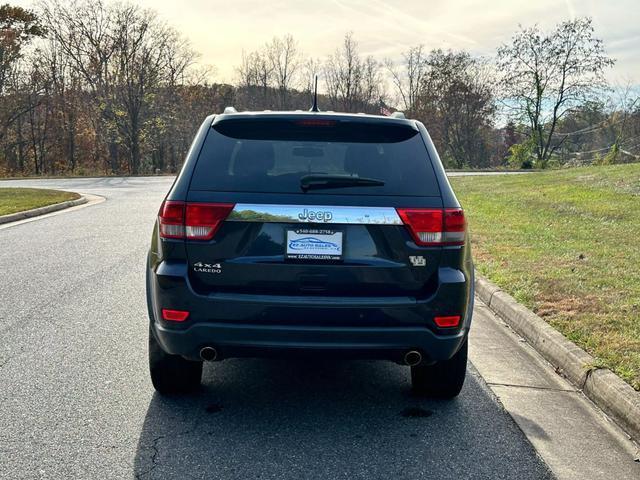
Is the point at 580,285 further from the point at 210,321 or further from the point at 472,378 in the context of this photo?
the point at 210,321

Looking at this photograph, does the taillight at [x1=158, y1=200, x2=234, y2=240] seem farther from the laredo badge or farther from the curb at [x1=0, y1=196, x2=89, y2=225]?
the curb at [x1=0, y1=196, x2=89, y2=225]

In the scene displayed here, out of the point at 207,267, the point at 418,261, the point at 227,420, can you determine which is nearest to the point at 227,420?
the point at 227,420

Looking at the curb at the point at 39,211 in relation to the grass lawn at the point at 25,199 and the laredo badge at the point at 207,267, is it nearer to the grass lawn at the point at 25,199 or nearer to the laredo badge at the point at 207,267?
the grass lawn at the point at 25,199

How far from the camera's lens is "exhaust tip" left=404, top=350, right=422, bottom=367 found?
10.4 feet

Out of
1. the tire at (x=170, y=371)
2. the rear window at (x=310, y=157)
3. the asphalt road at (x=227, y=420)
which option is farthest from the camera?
the tire at (x=170, y=371)

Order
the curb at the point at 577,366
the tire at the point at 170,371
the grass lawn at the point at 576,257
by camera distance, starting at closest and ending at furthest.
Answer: the curb at the point at 577,366 < the tire at the point at 170,371 < the grass lawn at the point at 576,257

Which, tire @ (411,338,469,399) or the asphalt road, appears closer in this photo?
the asphalt road

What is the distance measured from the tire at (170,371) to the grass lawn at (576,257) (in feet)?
9.03

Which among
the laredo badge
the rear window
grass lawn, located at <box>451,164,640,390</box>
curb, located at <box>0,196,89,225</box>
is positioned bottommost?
curb, located at <box>0,196,89,225</box>

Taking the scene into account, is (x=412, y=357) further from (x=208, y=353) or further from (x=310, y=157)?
(x=310, y=157)

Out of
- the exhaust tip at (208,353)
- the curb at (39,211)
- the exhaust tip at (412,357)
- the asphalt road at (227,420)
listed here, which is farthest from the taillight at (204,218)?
the curb at (39,211)

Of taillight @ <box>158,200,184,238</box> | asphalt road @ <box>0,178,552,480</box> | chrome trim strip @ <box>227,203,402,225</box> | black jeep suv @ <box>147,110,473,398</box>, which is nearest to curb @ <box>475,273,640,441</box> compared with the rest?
asphalt road @ <box>0,178,552,480</box>

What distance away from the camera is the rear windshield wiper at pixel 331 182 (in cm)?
311

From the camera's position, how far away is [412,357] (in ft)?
10.5
